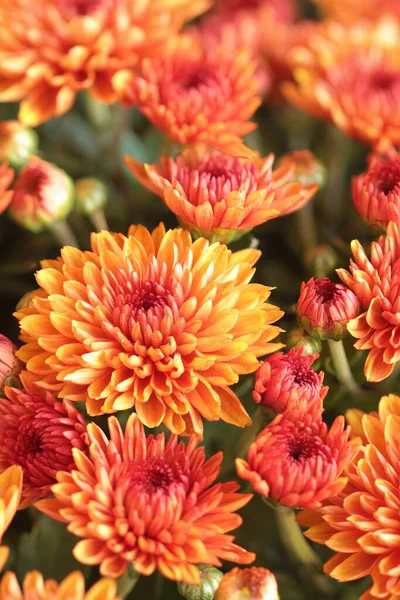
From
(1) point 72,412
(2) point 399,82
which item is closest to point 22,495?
(1) point 72,412

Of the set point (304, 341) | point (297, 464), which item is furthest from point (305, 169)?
point (297, 464)

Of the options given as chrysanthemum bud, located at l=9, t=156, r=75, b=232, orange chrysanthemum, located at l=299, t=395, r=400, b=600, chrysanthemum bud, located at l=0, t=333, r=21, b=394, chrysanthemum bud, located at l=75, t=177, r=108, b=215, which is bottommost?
orange chrysanthemum, located at l=299, t=395, r=400, b=600

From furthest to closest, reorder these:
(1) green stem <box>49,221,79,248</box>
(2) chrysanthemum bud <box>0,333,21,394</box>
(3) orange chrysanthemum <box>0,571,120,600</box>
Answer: (1) green stem <box>49,221,79,248</box>
(2) chrysanthemum bud <box>0,333,21,394</box>
(3) orange chrysanthemum <box>0,571,120,600</box>

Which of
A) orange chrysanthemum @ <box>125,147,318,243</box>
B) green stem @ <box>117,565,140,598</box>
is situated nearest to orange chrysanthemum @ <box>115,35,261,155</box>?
orange chrysanthemum @ <box>125,147,318,243</box>

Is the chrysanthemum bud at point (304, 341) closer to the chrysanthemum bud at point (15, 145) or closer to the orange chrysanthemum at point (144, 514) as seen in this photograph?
the orange chrysanthemum at point (144, 514)

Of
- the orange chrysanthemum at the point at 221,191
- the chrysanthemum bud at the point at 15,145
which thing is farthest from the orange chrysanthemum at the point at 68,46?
the orange chrysanthemum at the point at 221,191

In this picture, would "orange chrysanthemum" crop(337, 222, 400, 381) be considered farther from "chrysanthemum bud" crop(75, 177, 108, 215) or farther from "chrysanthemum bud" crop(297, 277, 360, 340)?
"chrysanthemum bud" crop(75, 177, 108, 215)
